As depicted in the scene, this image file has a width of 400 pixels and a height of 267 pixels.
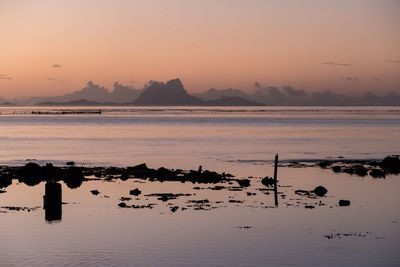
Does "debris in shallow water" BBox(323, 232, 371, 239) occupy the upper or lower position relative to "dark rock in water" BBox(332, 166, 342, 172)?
lower

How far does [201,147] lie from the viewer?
271ft

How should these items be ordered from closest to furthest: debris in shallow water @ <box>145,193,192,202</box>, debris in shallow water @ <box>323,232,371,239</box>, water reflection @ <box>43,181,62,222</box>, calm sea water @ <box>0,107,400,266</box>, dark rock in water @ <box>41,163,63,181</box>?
calm sea water @ <box>0,107,400,266</box>
debris in shallow water @ <box>323,232,371,239</box>
water reflection @ <box>43,181,62,222</box>
debris in shallow water @ <box>145,193,192,202</box>
dark rock in water @ <box>41,163,63,181</box>

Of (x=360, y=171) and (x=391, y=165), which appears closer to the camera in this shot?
(x=360, y=171)

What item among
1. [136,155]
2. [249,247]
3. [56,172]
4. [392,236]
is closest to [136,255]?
[249,247]

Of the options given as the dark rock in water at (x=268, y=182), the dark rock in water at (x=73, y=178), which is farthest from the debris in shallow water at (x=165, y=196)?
the dark rock in water at (x=268, y=182)

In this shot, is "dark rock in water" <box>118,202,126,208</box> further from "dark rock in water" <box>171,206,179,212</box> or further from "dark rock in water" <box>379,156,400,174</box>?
"dark rock in water" <box>379,156,400,174</box>

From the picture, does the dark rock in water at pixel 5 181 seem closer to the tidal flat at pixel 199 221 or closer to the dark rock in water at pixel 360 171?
the tidal flat at pixel 199 221

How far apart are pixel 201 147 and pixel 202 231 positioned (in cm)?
5653

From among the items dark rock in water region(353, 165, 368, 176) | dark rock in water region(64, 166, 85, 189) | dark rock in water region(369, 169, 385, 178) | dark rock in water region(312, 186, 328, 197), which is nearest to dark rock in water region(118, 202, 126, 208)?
dark rock in water region(64, 166, 85, 189)

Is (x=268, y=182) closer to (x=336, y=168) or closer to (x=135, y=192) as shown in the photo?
(x=135, y=192)

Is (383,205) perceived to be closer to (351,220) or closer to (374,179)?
(351,220)

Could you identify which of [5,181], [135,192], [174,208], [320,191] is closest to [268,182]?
[320,191]

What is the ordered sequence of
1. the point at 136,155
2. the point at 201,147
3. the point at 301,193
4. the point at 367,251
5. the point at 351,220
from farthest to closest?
1. the point at 201,147
2. the point at 136,155
3. the point at 301,193
4. the point at 351,220
5. the point at 367,251

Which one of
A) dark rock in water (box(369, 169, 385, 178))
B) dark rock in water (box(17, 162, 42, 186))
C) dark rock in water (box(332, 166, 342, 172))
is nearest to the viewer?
dark rock in water (box(17, 162, 42, 186))
